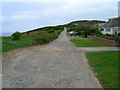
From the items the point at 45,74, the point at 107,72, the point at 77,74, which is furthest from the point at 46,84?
the point at 107,72

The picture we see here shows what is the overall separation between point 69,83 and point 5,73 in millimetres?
3259

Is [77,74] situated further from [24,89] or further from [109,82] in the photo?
[24,89]

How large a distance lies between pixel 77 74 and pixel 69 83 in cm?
121

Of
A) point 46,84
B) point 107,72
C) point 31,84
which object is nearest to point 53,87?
point 46,84

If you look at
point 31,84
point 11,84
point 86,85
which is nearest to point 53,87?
point 31,84

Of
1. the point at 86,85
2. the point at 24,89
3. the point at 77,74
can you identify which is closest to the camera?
the point at 24,89

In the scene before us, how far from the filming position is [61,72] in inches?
271

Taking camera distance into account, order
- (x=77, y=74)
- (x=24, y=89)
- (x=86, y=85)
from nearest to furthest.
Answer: (x=24, y=89) < (x=86, y=85) < (x=77, y=74)

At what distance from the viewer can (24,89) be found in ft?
16.2

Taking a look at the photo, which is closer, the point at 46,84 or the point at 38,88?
the point at 38,88

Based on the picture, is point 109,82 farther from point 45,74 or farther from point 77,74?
point 45,74

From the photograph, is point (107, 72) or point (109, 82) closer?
point (109, 82)

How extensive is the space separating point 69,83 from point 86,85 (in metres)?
0.65

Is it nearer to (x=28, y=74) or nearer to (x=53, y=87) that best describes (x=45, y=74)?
(x=28, y=74)
